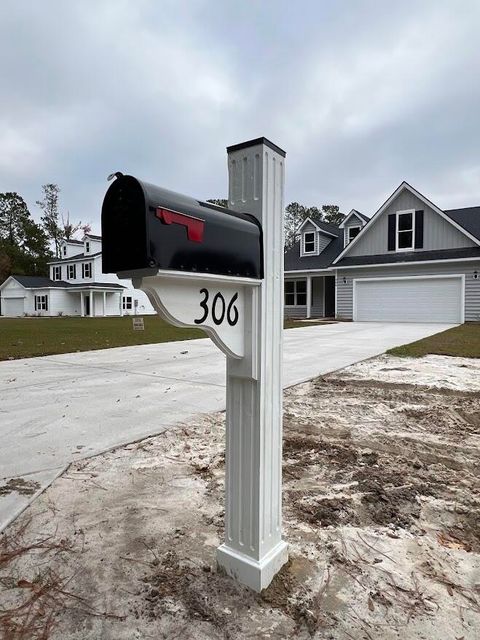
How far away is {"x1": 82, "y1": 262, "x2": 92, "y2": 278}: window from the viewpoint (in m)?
34.6

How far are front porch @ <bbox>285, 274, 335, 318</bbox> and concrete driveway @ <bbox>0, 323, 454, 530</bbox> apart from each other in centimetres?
1476

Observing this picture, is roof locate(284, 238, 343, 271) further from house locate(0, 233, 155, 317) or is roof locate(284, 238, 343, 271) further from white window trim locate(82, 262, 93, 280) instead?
white window trim locate(82, 262, 93, 280)

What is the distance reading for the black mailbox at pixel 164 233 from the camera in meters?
1.16

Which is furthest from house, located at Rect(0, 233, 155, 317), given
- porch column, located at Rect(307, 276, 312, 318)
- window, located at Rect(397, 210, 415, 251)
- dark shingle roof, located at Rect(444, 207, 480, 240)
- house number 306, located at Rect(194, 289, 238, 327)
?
house number 306, located at Rect(194, 289, 238, 327)

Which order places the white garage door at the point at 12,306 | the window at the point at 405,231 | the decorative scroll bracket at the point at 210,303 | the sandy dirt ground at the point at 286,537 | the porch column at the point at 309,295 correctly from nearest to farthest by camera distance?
the decorative scroll bracket at the point at 210,303 < the sandy dirt ground at the point at 286,537 < the window at the point at 405,231 < the porch column at the point at 309,295 < the white garage door at the point at 12,306

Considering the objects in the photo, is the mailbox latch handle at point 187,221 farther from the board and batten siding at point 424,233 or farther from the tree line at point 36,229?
the tree line at point 36,229

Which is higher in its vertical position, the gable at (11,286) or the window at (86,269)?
the window at (86,269)

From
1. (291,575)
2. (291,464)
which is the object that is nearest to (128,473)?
(291,464)

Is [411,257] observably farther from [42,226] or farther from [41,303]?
[42,226]

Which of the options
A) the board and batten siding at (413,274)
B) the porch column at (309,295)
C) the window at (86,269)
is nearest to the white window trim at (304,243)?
the porch column at (309,295)

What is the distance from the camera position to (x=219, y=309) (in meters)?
1.48

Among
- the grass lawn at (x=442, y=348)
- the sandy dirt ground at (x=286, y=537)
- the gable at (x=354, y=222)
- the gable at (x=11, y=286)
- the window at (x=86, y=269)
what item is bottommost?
the sandy dirt ground at (x=286, y=537)

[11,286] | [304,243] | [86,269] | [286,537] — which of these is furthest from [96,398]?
[11,286]

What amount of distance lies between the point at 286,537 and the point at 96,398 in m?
3.25
